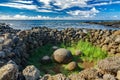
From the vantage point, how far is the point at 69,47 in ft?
69.9

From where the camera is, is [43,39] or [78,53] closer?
[78,53]

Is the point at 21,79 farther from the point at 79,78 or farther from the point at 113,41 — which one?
the point at 113,41

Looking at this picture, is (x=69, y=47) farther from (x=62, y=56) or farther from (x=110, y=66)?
(x=110, y=66)

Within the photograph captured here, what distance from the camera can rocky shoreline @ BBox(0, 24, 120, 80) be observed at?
7.58 meters

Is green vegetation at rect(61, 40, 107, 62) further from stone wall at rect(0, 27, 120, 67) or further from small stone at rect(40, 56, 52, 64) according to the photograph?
small stone at rect(40, 56, 52, 64)

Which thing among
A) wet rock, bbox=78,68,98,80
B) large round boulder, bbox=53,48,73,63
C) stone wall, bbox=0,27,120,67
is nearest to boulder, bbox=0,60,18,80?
wet rock, bbox=78,68,98,80

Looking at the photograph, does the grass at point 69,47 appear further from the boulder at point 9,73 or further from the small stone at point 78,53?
the boulder at point 9,73

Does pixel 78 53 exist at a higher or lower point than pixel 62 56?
lower

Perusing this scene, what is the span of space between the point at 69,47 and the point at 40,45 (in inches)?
89.6

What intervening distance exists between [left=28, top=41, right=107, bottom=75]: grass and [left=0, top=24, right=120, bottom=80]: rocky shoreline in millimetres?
444

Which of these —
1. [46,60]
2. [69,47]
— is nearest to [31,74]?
[46,60]

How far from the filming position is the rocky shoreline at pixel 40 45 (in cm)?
758

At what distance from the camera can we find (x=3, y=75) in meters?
7.14

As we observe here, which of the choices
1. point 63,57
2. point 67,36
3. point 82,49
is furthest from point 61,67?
point 67,36
